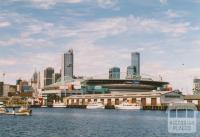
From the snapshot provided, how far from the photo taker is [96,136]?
78.3 meters

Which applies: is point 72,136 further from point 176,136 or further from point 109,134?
point 176,136

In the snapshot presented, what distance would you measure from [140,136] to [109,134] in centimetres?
577

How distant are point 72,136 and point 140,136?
37.7ft

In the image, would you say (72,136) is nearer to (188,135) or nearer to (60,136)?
(60,136)

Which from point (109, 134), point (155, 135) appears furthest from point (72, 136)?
point (155, 135)

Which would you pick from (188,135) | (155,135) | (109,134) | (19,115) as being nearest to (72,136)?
(109,134)

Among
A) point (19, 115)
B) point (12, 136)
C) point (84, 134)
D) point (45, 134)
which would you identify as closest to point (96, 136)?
point (84, 134)

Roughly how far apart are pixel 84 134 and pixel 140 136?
974 cm

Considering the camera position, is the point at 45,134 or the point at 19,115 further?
the point at 19,115

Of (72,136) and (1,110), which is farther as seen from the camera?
(1,110)

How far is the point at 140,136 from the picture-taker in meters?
79.4

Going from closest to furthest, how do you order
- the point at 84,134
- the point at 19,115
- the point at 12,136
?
the point at 12,136
the point at 84,134
the point at 19,115

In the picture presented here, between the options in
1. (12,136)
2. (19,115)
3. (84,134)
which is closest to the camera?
(12,136)

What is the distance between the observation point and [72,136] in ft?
254
